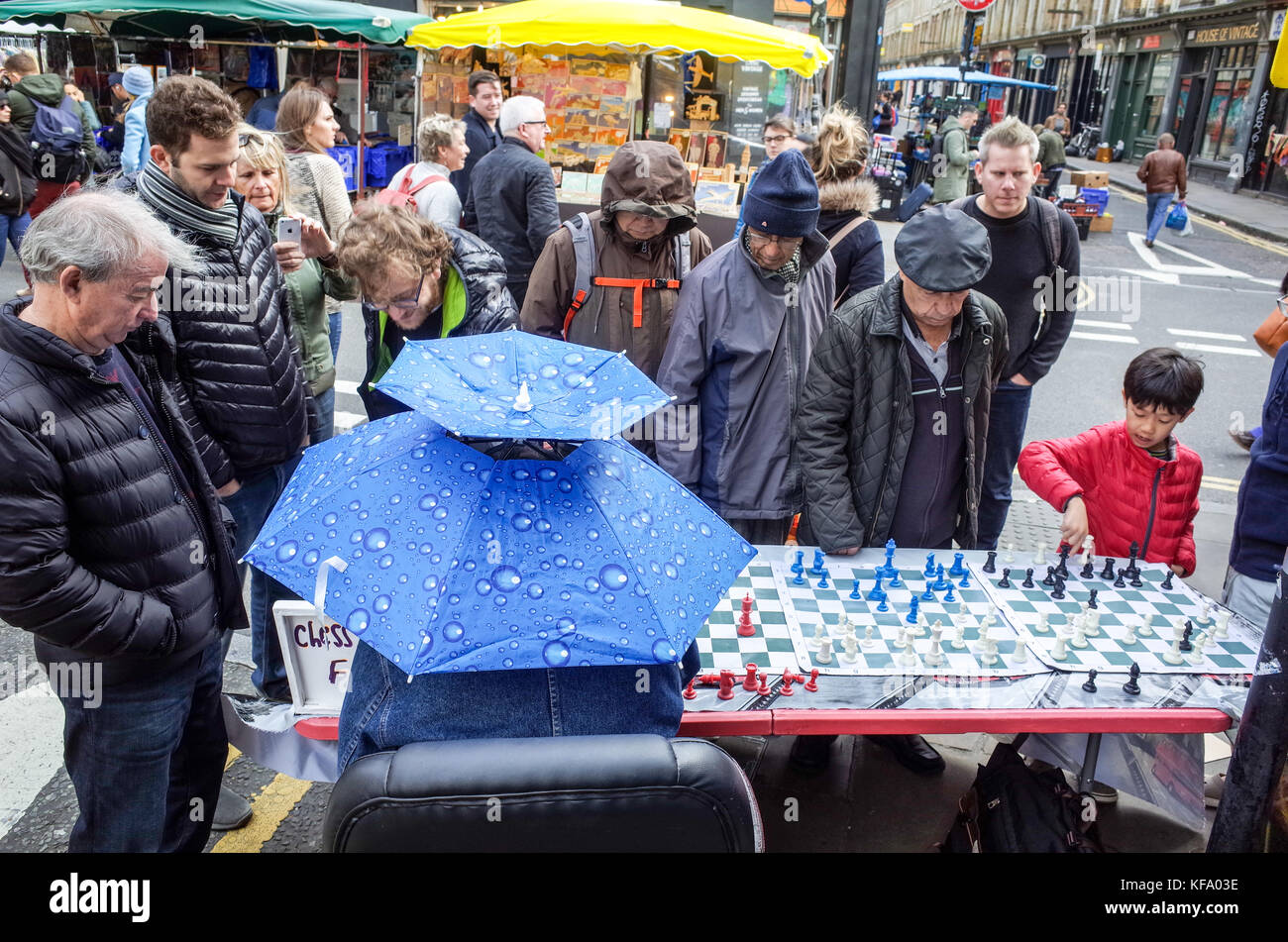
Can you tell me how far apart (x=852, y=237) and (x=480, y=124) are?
4615mm

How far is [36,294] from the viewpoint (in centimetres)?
229

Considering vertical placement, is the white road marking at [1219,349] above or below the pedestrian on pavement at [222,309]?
below

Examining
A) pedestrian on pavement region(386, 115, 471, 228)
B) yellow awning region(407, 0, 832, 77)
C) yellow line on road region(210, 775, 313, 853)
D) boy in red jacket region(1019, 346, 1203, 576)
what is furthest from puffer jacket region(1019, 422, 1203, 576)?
yellow awning region(407, 0, 832, 77)

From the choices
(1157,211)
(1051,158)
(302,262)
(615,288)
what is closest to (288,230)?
(302,262)

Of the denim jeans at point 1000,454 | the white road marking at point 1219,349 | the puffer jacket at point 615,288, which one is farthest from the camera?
the white road marking at point 1219,349

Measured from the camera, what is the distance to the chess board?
2.99 metres

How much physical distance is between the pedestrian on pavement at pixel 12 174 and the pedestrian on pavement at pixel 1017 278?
886 cm

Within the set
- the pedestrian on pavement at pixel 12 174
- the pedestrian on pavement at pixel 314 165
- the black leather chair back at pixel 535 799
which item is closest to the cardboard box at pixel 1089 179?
the pedestrian on pavement at pixel 314 165

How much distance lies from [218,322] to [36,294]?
89cm

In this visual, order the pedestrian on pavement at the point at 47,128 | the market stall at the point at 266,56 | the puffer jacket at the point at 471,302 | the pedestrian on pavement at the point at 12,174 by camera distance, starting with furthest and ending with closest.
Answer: the market stall at the point at 266,56, the pedestrian on pavement at the point at 47,128, the pedestrian on pavement at the point at 12,174, the puffer jacket at the point at 471,302

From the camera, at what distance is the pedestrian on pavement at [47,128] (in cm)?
992

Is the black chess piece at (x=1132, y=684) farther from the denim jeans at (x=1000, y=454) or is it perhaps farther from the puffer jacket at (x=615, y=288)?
the puffer jacket at (x=615, y=288)

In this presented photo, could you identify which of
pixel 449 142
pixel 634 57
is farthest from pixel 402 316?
pixel 634 57
